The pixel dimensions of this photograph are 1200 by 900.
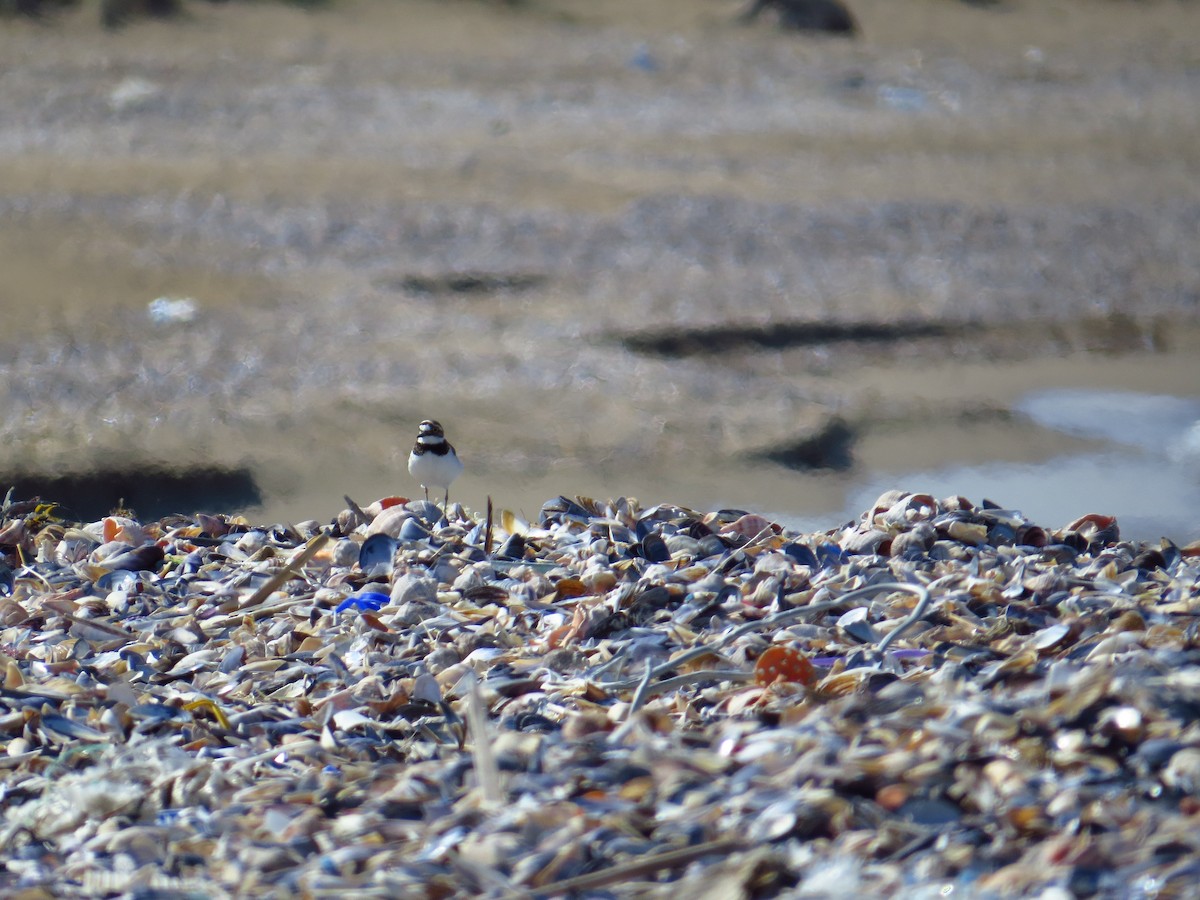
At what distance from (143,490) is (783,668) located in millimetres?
3639

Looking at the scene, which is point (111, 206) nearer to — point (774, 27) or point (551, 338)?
point (551, 338)

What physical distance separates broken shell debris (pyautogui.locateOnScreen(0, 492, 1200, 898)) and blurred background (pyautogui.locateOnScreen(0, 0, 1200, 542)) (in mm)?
1848

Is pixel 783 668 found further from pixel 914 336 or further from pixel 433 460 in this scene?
pixel 914 336

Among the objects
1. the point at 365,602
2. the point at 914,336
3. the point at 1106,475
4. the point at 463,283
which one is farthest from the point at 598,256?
the point at 365,602

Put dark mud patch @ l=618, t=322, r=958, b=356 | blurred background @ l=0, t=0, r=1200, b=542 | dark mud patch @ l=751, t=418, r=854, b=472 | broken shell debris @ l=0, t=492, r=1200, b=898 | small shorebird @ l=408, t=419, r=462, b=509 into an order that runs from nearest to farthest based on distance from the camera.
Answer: broken shell debris @ l=0, t=492, r=1200, b=898 → small shorebird @ l=408, t=419, r=462, b=509 → dark mud patch @ l=751, t=418, r=854, b=472 → blurred background @ l=0, t=0, r=1200, b=542 → dark mud patch @ l=618, t=322, r=958, b=356

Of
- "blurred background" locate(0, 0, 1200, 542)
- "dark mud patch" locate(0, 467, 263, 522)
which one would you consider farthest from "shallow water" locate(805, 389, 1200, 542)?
"dark mud patch" locate(0, 467, 263, 522)

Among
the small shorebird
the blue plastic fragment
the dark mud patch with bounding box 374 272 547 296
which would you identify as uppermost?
the blue plastic fragment

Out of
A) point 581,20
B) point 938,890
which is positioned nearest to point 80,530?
point 938,890

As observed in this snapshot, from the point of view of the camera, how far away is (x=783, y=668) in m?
1.93

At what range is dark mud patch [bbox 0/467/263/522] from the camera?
4785mm

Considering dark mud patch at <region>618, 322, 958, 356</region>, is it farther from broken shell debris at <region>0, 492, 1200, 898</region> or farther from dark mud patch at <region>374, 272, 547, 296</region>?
broken shell debris at <region>0, 492, 1200, 898</region>

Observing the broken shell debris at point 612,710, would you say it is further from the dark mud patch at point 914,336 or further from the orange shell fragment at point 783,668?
the dark mud patch at point 914,336

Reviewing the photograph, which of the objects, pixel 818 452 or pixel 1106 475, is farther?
pixel 818 452

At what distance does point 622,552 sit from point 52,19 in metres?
11.1
